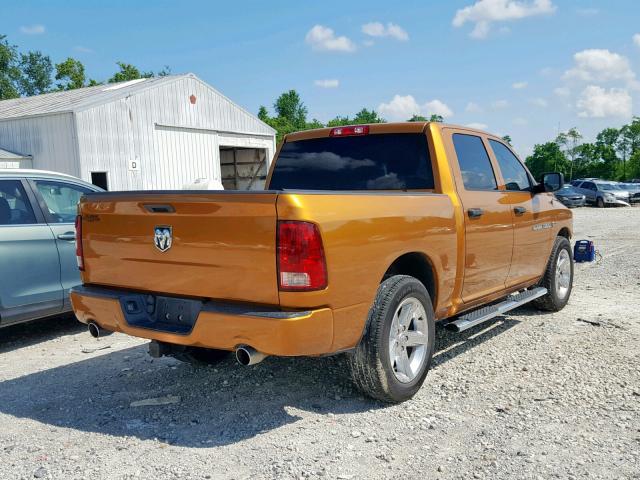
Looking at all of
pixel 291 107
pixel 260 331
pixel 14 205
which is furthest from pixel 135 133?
pixel 291 107

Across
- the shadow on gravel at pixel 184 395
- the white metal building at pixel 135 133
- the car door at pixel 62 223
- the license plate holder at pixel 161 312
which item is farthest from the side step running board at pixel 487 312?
the white metal building at pixel 135 133

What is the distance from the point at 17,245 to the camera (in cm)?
554

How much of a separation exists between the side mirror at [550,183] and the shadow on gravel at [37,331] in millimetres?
5097

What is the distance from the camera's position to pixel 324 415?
12.7 ft

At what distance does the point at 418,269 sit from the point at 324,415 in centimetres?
124

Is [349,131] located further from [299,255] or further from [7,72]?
[7,72]

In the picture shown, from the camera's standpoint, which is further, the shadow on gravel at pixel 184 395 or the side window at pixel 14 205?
the side window at pixel 14 205

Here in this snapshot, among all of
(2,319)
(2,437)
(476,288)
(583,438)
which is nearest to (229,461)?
(2,437)

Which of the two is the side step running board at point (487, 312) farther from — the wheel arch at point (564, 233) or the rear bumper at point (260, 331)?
the rear bumper at point (260, 331)

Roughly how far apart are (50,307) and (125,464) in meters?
3.04

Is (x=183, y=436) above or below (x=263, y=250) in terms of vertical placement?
below

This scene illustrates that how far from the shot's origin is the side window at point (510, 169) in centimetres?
561

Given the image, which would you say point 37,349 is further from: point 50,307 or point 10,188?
point 10,188

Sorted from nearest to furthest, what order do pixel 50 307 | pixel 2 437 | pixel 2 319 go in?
pixel 2 437 < pixel 2 319 < pixel 50 307
